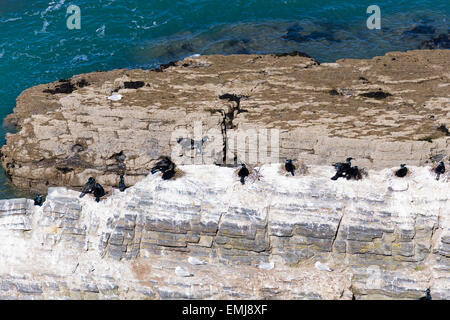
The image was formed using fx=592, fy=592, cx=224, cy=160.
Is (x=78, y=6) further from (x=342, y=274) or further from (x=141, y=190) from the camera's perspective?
(x=342, y=274)

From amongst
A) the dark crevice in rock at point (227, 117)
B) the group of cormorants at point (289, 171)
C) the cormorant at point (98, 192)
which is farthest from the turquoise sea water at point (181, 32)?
the cormorant at point (98, 192)

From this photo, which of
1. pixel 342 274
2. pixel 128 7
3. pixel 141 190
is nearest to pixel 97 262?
pixel 141 190

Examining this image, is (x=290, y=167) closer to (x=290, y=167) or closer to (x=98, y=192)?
(x=290, y=167)

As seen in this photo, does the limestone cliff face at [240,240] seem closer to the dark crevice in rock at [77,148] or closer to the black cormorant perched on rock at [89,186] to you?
the black cormorant perched on rock at [89,186]

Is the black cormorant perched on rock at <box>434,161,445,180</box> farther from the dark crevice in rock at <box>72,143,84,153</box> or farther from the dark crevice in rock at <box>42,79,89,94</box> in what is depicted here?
the dark crevice in rock at <box>42,79,89,94</box>

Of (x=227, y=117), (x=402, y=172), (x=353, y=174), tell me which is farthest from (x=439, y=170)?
(x=227, y=117)
